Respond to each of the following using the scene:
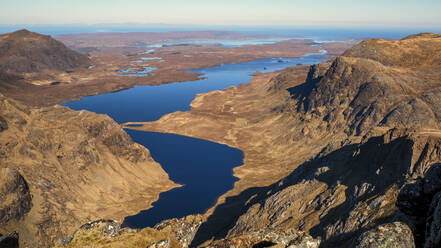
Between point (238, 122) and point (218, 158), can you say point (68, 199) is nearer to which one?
point (218, 158)

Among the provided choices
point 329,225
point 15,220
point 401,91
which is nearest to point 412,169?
point 329,225

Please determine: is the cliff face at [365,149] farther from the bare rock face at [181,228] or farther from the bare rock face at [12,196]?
the bare rock face at [12,196]

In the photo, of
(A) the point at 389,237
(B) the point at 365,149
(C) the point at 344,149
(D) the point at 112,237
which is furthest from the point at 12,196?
(A) the point at 389,237

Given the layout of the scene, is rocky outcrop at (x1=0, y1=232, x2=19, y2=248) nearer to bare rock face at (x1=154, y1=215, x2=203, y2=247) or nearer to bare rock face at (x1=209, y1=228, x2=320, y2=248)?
bare rock face at (x1=154, y1=215, x2=203, y2=247)

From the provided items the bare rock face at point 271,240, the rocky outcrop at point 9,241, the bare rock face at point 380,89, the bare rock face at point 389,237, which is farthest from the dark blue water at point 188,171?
the bare rock face at point 389,237

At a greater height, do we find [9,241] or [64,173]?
[9,241]

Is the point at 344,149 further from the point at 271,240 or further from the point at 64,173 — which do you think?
the point at 64,173
